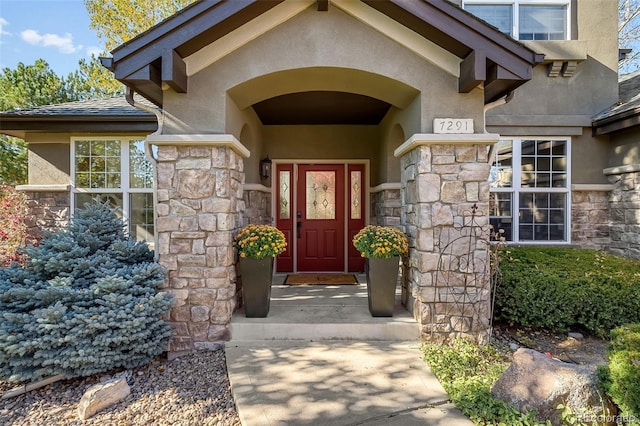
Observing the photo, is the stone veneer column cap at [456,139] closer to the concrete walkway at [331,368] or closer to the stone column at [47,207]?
the concrete walkway at [331,368]

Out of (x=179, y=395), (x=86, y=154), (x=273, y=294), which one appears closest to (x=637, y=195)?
(x=273, y=294)

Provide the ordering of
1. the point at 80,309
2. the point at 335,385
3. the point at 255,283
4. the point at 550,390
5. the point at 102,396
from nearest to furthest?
1. the point at 550,390
2. the point at 102,396
3. the point at 335,385
4. the point at 80,309
5. the point at 255,283

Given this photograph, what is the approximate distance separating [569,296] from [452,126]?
8.55 ft

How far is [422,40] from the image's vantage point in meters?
3.73

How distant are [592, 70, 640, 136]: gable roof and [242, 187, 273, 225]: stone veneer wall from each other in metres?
5.86

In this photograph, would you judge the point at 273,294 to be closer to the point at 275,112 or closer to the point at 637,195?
the point at 275,112

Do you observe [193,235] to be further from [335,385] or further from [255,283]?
[335,385]

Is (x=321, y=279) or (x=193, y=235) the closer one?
(x=193, y=235)

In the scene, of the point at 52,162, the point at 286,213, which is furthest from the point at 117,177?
the point at 286,213

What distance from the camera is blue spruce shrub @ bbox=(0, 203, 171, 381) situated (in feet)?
9.92

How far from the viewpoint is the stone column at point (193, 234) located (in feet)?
12.3

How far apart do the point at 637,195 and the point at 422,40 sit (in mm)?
4548

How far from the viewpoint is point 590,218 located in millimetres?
5953

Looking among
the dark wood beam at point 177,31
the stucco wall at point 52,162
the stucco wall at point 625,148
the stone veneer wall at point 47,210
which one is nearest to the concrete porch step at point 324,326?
the dark wood beam at point 177,31
